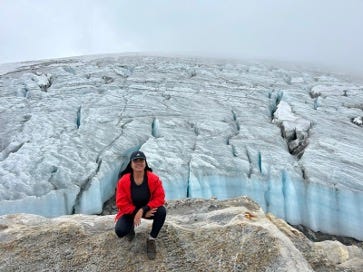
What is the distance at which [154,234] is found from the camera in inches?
191

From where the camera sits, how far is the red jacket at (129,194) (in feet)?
15.5

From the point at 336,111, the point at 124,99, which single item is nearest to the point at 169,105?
the point at 124,99

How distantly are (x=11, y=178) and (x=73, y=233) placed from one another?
7.03 meters

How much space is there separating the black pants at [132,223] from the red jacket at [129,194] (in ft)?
0.24

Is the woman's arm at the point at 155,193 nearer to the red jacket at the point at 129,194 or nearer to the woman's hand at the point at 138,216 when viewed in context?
the red jacket at the point at 129,194

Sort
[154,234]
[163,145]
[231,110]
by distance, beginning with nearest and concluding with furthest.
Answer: [154,234], [163,145], [231,110]

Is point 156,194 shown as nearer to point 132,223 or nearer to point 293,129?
point 132,223

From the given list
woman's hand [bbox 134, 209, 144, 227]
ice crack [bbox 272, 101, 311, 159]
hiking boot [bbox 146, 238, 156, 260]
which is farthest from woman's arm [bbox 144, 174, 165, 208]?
ice crack [bbox 272, 101, 311, 159]

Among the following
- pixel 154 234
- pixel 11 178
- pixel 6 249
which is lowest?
pixel 11 178

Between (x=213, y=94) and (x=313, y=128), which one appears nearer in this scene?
(x=313, y=128)

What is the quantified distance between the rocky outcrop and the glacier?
4300mm

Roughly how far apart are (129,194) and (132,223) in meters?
0.40

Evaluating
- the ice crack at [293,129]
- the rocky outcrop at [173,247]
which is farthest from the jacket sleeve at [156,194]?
the ice crack at [293,129]

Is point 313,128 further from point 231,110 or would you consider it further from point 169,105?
point 169,105
